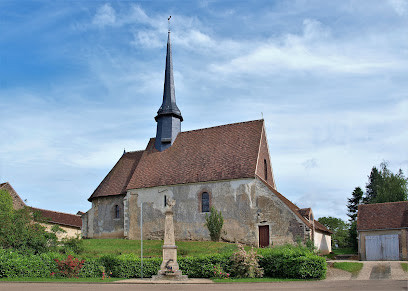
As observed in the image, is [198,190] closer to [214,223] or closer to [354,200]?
[214,223]

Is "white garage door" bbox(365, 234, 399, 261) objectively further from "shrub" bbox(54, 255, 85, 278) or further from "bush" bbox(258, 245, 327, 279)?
"shrub" bbox(54, 255, 85, 278)

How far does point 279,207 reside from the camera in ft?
97.9

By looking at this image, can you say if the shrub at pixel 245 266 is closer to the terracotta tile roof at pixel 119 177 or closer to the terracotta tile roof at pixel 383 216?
the terracotta tile roof at pixel 383 216

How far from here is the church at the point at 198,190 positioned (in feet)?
99.0

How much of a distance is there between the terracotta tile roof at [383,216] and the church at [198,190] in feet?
10.5

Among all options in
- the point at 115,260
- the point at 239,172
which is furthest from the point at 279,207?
the point at 115,260

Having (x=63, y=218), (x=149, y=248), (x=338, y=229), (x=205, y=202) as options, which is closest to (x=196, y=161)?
(x=205, y=202)

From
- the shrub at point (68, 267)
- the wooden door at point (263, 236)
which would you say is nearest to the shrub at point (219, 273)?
the shrub at point (68, 267)

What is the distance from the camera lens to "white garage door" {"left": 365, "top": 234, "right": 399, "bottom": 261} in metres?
31.5

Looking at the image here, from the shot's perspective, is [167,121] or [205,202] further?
[167,121]

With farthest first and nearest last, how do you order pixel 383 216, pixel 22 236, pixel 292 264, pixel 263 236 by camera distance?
pixel 383 216
pixel 263 236
pixel 22 236
pixel 292 264

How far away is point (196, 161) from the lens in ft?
112

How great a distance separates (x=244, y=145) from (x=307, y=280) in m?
15.7

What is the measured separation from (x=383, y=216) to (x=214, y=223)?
44.1ft
